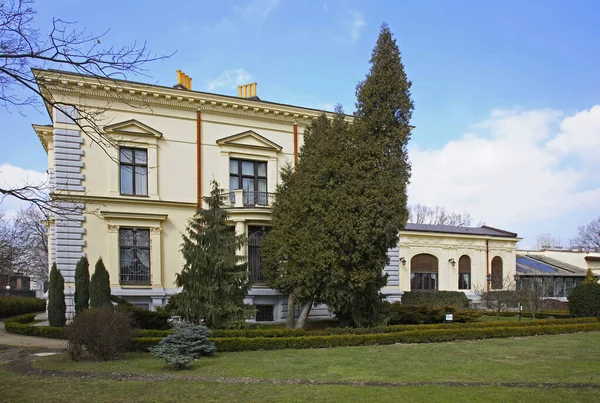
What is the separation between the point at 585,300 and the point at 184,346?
20.8 meters

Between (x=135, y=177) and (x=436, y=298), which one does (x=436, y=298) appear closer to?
(x=436, y=298)

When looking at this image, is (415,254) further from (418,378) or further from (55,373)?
(55,373)

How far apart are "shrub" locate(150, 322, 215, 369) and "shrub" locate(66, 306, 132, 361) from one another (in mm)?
1283

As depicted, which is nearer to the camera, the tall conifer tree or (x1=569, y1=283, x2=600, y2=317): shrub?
the tall conifer tree

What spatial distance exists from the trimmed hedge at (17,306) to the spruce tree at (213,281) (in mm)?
18205

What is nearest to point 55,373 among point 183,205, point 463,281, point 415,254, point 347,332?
point 347,332

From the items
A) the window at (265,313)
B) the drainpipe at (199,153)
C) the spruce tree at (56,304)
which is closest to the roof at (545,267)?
the window at (265,313)

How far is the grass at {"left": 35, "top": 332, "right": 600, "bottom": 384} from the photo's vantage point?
37.3 feet

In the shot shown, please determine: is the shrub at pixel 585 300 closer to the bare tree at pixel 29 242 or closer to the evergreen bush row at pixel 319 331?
the evergreen bush row at pixel 319 331

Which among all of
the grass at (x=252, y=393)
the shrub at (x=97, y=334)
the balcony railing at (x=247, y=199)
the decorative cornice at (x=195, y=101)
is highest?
the decorative cornice at (x=195, y=101)

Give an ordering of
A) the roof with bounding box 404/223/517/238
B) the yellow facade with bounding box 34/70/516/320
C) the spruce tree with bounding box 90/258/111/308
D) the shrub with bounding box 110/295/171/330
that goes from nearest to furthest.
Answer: the shrub with bounding box 110/295/171/330 → the spruce tree with bounding box 90/258/111/308 → the yellow facade with bounding box 34/70/516/320 → the roof with bounding box 404/223/517/238

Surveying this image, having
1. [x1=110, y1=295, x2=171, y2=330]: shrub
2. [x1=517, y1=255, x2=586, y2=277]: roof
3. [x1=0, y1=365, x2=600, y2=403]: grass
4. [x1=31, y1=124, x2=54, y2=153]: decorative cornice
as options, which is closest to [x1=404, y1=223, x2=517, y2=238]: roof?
[x1=517, y1=255, x2=586, y2=277]: roof

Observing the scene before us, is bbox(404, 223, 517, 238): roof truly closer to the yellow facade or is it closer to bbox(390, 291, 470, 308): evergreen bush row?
bbox(390, 291, 470, 308): evergreen bush row

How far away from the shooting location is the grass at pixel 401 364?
37.3ft
